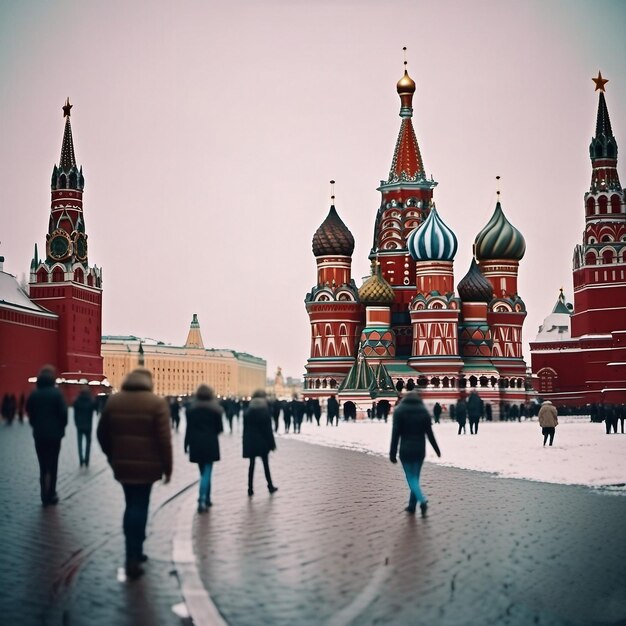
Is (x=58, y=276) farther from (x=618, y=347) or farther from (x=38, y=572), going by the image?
(x=618, y=347)

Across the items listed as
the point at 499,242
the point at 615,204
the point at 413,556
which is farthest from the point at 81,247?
the point at 615,204

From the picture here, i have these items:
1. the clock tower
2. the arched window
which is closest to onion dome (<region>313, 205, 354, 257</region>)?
the arched window

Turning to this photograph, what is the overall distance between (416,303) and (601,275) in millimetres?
14792

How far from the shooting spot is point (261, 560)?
755cm

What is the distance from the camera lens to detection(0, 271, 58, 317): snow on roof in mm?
36000

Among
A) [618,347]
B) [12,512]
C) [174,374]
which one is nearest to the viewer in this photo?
[12,512]

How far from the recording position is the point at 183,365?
31.4 meters

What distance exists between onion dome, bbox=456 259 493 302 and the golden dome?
13.6m

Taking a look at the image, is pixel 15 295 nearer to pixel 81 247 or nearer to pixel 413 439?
pixel 81 247

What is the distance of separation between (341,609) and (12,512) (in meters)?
4.56

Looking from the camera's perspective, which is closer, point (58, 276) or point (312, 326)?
point (58, 276)

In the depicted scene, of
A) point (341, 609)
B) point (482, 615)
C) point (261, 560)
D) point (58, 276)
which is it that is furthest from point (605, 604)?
point (58, 276)

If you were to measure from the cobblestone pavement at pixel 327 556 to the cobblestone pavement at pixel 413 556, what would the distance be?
2 cm

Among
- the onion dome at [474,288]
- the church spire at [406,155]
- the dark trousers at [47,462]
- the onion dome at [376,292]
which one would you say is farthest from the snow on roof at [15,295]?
the church spire at [406,155]
